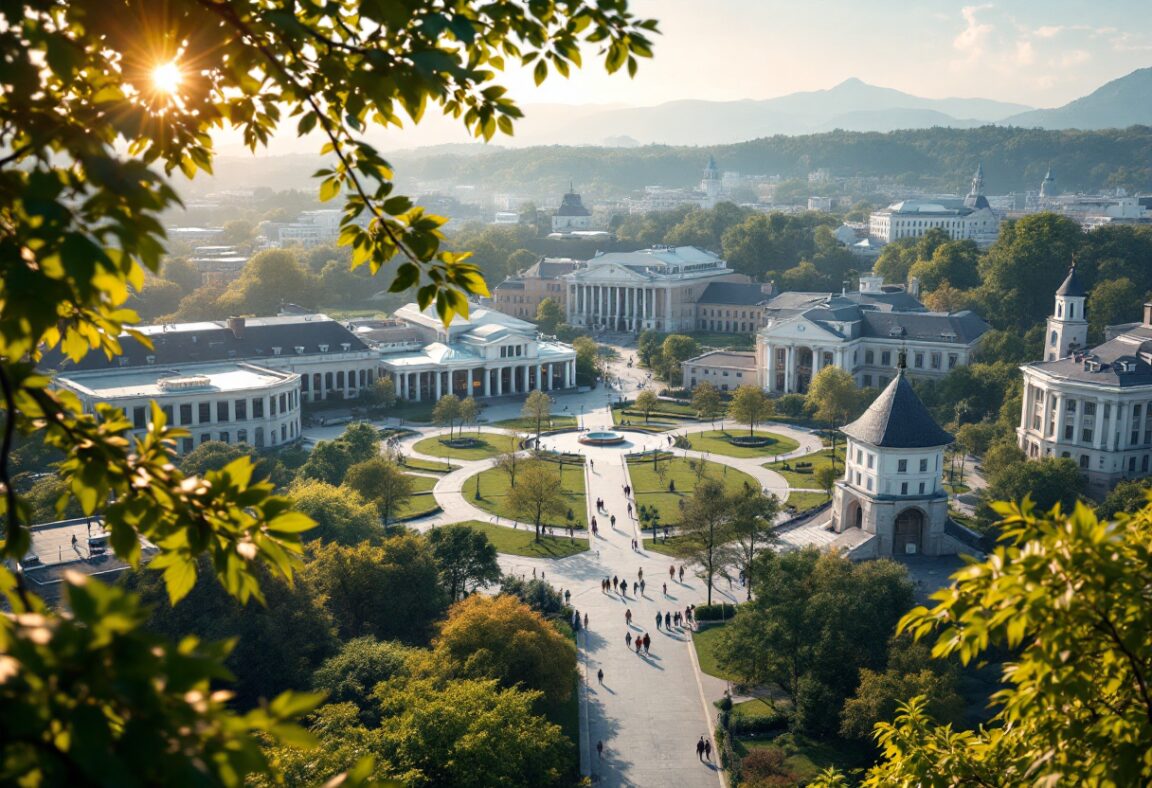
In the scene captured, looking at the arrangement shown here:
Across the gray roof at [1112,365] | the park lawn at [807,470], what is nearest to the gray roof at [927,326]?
the park lawn at [807,470]

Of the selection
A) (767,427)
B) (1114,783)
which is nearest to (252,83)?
(1114,783)

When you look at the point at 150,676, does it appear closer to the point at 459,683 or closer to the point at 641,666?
the point at 459,683

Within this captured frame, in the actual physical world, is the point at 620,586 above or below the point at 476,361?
below

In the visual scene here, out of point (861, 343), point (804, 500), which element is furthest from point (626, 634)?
point (861, 343)

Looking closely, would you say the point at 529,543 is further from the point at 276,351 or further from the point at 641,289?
the point at 641,289

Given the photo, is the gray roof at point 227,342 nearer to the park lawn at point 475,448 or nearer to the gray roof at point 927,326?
the park lawn at point 475,448
